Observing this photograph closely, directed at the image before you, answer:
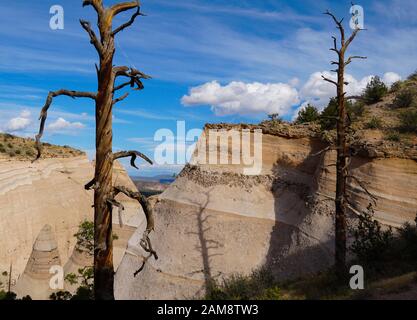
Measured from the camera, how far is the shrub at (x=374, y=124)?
58.8 ft

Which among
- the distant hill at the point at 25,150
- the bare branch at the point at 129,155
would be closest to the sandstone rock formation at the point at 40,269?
the distant hill at the point at 25,150

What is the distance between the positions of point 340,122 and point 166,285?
33.8ft

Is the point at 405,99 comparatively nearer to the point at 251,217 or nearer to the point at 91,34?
the point at 251,217

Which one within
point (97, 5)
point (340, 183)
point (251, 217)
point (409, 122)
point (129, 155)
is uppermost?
point (409, 122)

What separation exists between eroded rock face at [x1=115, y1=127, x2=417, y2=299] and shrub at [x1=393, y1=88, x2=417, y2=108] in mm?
4446

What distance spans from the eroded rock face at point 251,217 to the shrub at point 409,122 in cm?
222

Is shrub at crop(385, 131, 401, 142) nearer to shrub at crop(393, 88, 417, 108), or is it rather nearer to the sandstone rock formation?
shrub at crop(393, 88, 417, 108)

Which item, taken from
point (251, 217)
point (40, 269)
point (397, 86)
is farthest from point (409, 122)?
point (40, 269)

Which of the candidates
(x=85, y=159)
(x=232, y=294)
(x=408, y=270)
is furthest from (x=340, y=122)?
(x=85, y=159)

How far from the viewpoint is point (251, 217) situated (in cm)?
1920

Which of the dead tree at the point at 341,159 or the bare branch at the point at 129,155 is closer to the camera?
the bare branch at the point at 129,155

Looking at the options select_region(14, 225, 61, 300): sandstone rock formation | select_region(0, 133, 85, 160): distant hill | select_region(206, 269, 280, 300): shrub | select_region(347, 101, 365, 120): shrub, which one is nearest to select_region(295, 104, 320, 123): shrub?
select_region(347, 101, 365, 120): shrub

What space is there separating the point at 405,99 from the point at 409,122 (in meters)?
3.49

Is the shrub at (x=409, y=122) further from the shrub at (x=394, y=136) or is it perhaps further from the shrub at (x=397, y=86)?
the shrub at (x=397, y=86)
